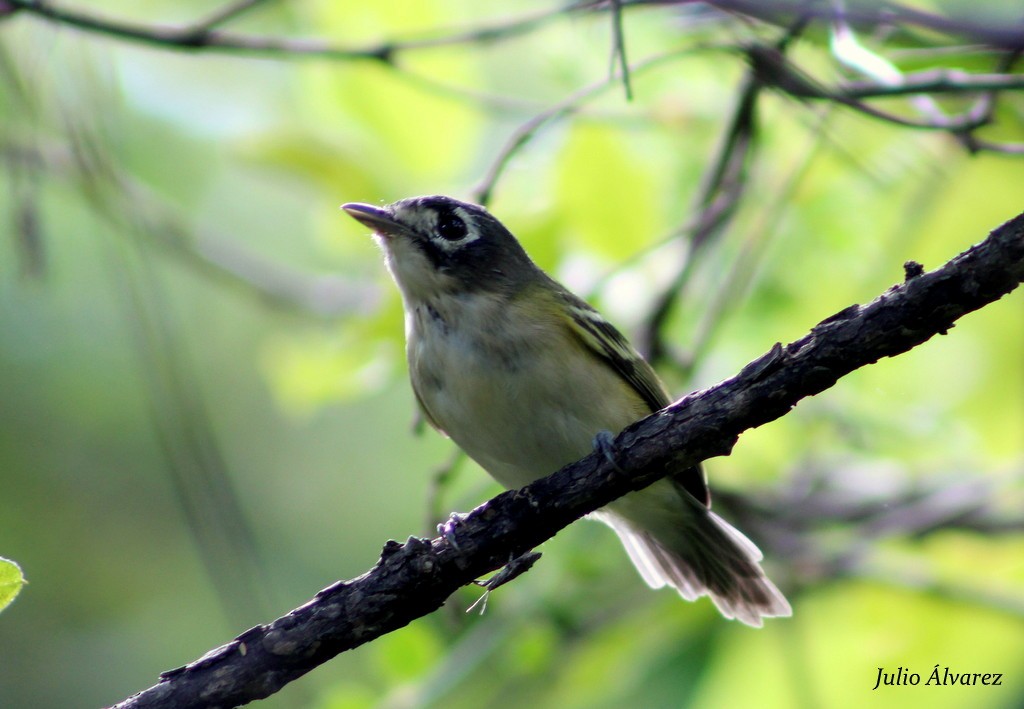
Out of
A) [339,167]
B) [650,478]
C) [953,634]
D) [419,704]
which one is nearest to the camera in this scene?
[650,478]

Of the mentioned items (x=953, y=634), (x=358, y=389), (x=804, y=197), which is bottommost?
(x=953, y=634)

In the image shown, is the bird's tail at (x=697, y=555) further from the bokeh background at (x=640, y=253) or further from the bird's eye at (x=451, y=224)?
the bird's eye at (x=451, y=224)

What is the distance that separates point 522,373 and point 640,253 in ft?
→ 2.77

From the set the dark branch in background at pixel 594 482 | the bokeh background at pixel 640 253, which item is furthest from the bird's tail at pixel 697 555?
the dark branch in background at pixel 594 482

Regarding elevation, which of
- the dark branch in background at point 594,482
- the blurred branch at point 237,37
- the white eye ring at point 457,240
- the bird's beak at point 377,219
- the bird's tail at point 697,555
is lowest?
the dark branch in background at point 594,482

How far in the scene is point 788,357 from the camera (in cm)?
300

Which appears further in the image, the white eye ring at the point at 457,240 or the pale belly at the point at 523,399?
the white eye ring at the point at 457,240

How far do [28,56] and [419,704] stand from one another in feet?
11.5

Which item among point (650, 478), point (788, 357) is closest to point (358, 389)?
point (650, 478)

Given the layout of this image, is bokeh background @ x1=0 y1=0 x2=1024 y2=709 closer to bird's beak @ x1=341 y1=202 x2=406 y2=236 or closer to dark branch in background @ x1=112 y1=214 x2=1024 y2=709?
dark branch in background @ x1=112 y1=214 x2=1024 y2=709

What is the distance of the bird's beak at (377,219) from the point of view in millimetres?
4738

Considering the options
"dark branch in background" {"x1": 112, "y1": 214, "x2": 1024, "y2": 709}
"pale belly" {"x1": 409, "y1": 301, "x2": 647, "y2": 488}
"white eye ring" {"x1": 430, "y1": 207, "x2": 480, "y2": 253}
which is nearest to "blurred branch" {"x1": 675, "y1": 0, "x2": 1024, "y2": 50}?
"dark branch in background" {"x1": 112, "y1": 214, "x2": 1024, "y2": 709}

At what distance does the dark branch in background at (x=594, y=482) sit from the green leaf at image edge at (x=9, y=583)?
85 centimetres

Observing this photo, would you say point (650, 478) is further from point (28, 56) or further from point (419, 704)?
point (28, 56)
